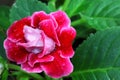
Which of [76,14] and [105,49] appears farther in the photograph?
[76,14]

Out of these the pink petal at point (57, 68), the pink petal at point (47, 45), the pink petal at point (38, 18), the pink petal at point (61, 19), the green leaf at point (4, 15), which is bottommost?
the green leaf at point (4, 15)

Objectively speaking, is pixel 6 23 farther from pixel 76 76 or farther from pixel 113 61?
pixel 113 61

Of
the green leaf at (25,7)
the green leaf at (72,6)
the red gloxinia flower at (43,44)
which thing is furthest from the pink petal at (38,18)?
the green leaf at (72,6)

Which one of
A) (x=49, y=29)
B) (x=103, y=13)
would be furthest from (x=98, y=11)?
(x=49, y=29)

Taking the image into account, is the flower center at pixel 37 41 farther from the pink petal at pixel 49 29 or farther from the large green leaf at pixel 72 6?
the large green leaf at pixel 72 6

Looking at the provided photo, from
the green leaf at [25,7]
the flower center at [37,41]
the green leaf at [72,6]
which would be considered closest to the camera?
the flower center at [37,41]

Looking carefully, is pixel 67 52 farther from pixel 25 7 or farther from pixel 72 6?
pixel 72 6

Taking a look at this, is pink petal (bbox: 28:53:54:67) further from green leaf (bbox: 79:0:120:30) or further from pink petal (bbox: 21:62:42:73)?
green leaf (bbox: 79:0:120:30)

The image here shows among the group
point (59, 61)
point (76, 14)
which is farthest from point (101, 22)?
point (59, 61)
